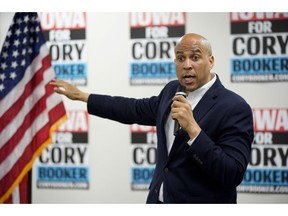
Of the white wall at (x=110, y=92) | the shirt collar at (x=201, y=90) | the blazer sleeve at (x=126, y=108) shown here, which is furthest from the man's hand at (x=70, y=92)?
the white wall at (x=110, y=92)

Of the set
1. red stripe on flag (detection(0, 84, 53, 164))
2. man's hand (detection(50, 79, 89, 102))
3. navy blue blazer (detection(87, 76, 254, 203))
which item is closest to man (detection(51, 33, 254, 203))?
navy blue blazer (detection(87, 76, 254, 203))

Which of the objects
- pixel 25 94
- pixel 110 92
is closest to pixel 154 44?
pixel 110 92

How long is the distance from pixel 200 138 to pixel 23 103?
176 centimetres

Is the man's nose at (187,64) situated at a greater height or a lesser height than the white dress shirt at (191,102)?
greater

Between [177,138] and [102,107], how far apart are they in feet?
1.85

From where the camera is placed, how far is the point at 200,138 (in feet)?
3.86

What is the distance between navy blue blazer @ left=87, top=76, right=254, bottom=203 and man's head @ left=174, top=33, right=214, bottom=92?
7cm

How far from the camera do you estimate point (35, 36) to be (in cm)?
267

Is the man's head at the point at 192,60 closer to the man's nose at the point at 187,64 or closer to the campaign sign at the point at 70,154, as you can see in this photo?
the man's nose at the point at 187,64

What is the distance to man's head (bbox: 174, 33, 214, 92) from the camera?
1361 mm

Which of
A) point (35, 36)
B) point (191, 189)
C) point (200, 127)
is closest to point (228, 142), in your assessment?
point (200, 127)

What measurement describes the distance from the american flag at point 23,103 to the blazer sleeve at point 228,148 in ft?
5.34

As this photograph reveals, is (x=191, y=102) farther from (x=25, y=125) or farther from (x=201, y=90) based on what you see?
(x=25, y=125)

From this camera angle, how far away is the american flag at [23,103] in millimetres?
2611
